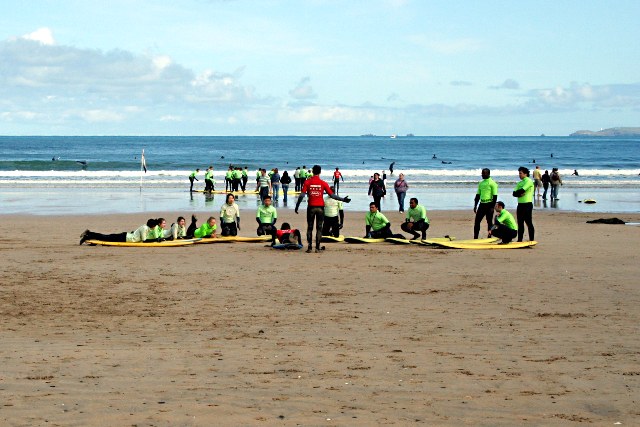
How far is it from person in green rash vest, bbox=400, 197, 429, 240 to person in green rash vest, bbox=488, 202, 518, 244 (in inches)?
64.3

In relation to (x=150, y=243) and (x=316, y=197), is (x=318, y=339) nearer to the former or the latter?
(x=316, y=197)

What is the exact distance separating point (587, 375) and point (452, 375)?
1167 mm

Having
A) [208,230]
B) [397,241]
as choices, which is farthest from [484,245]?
[208,230]

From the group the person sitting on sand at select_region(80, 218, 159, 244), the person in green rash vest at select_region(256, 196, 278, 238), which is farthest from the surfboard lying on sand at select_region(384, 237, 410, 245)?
the person sitting on sand at select_region(80, 218, 159, 244)

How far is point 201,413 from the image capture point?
5.92 metres

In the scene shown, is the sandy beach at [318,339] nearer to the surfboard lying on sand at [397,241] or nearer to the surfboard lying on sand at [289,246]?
the surfboard lying on sand at [289,246]

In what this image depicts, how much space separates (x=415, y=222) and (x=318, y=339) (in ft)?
34.2

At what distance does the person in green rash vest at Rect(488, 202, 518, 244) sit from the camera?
1714cm

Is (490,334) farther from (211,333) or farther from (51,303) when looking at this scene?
(51,303)

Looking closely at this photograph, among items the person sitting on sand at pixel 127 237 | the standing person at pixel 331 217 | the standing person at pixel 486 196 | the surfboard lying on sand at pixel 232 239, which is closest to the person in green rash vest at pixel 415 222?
the standing person at pixel 486 196

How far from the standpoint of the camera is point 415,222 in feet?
61.0

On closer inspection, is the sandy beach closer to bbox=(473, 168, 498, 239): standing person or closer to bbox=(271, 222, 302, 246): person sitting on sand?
bbox=(271, 222, 302, 246): person sitting on sand

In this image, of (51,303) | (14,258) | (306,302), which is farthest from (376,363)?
(14,258)

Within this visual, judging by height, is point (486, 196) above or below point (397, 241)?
above
